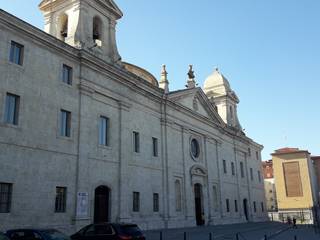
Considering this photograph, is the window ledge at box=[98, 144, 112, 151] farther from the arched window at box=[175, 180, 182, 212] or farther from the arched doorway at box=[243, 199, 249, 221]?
the arched doorway at box=[243, 199, 249, 221]

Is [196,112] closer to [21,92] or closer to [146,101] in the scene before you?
[146,101]

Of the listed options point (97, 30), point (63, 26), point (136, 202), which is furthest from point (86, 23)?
point (136, 202)

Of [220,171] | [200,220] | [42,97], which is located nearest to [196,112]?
[220,171]

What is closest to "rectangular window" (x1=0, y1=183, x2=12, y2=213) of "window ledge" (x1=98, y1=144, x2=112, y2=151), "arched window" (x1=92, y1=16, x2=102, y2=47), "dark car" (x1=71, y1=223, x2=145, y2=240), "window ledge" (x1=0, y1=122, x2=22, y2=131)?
"window ledge" (x1=0, y1=122, x2=22, y2=131)

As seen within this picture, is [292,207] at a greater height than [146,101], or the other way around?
[146,101]

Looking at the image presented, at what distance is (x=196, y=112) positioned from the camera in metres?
36.5

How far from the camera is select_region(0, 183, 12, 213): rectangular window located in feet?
55.4

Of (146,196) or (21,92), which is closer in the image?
(21,92)

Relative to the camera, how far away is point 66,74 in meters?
21.9

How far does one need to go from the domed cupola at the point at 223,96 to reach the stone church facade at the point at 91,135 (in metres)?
8.81

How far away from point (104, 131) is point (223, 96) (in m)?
25.8

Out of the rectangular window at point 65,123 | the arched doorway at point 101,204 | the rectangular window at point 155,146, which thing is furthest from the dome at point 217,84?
the rectangular window at point 65,123

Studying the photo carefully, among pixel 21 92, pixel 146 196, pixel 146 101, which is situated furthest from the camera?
pixel 146 101

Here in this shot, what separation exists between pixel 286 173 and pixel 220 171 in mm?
39755
